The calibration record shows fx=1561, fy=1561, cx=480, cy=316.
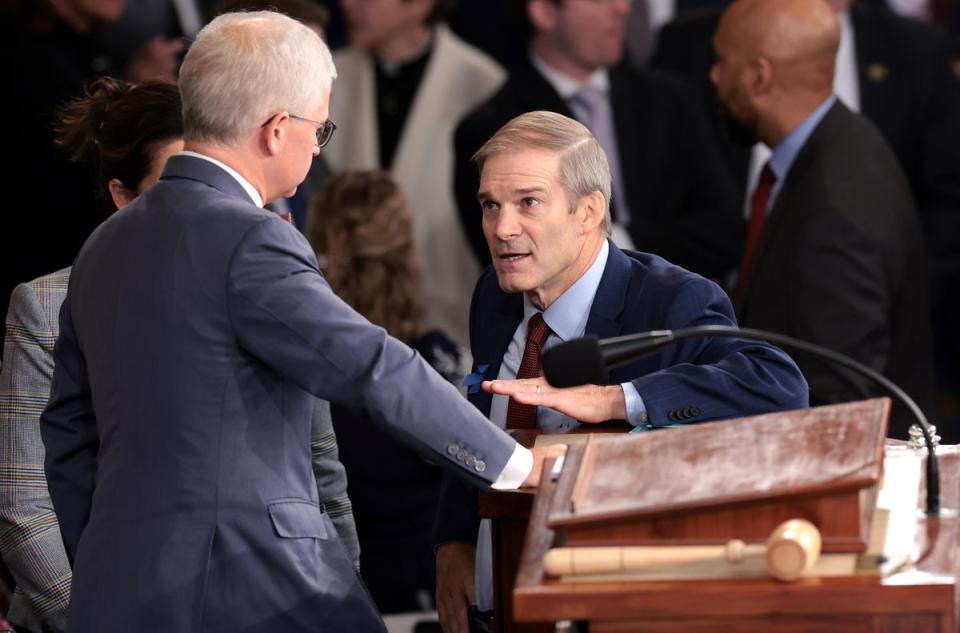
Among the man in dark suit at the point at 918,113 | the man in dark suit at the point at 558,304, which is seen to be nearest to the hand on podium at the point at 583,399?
the man in dark suit at the point at 558,304

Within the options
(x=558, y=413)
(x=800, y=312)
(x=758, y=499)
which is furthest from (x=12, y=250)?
(x=758, y=499)

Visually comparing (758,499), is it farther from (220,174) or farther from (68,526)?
(68,526)

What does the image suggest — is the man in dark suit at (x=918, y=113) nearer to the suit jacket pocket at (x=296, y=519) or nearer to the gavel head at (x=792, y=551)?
the suit jacket pocket at (x=296, y=519)

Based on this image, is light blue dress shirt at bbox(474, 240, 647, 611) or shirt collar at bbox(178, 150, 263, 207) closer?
shirt collar at bbox(178, 150, 263, 207)

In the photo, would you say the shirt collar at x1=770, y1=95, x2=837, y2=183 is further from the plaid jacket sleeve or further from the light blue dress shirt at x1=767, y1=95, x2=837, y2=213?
the plaid jacket sleeve

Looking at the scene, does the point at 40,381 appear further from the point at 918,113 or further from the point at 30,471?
the point at 918,113

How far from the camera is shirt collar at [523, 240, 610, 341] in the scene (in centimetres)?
290

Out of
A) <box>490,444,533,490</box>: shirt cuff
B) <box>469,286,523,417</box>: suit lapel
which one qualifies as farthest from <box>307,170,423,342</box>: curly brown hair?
<box>490,444,533,490</box>: shirt cuff

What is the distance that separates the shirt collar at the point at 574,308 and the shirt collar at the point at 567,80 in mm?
2857

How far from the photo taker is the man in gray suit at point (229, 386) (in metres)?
2.34

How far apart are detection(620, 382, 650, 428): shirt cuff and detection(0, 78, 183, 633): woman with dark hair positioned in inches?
40.0

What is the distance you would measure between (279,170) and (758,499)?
0.99 meters

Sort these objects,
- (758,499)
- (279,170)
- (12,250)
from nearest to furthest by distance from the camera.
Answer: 1. (758,499)
2. (279,170)
3. (12,250)

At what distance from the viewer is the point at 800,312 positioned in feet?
14.2
